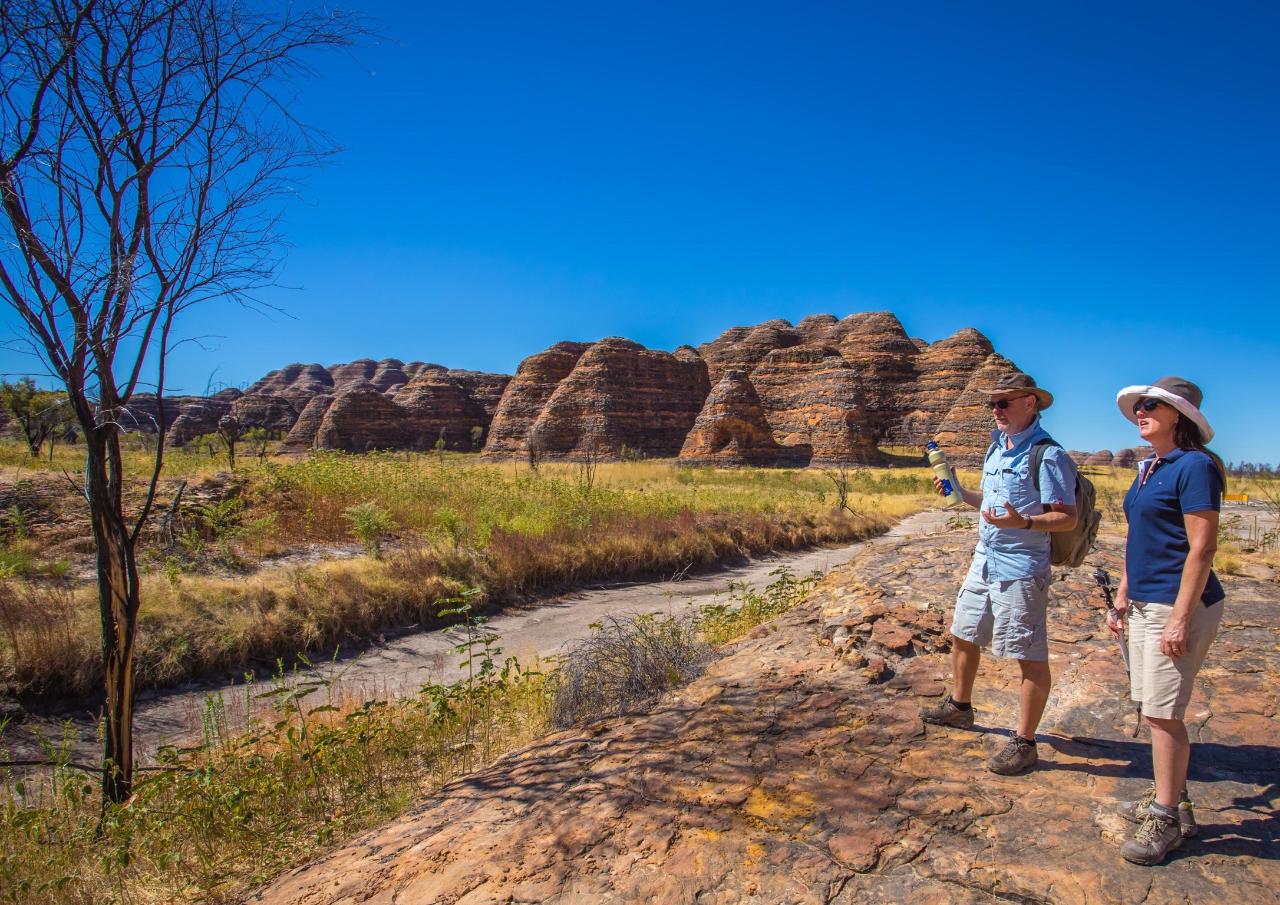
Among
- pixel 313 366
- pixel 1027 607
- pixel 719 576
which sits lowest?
pixel 719 576

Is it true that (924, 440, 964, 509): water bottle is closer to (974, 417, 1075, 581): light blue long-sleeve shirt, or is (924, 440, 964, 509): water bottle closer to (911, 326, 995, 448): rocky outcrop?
(974, 417, 1075, 581): light blue long-sleeve shirt

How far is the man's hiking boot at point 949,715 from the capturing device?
3.38m

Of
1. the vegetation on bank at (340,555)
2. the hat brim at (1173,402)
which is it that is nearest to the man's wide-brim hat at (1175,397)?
the hat brim at (1173,402)

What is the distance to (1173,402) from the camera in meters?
2.52

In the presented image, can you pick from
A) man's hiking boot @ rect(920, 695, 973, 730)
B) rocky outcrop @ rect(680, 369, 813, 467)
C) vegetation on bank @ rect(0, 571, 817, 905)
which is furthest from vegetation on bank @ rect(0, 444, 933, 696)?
rocky outcrop @ rect(680, 369, 813, 467)

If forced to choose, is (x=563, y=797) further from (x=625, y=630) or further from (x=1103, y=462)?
(x=1103, y=462)

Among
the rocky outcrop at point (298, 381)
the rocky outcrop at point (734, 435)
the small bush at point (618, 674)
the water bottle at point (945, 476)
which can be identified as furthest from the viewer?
the rocky outcrop at point (298, 381)

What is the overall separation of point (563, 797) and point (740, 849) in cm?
94

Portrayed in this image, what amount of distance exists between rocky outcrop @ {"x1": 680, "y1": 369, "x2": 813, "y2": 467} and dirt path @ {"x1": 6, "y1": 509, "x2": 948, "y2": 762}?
33.1 meters

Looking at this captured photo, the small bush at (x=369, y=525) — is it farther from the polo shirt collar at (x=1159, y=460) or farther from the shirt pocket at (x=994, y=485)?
the polo shirt collar at (x=1159, y=460)

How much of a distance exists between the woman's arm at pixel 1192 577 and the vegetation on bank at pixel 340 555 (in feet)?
18.3

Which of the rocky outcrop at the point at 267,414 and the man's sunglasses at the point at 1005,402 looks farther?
the rocky outcrop at the point at 267,414

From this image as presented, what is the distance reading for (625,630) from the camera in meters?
5.40

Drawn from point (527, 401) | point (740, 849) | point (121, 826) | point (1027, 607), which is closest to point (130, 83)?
point (121, 826)
